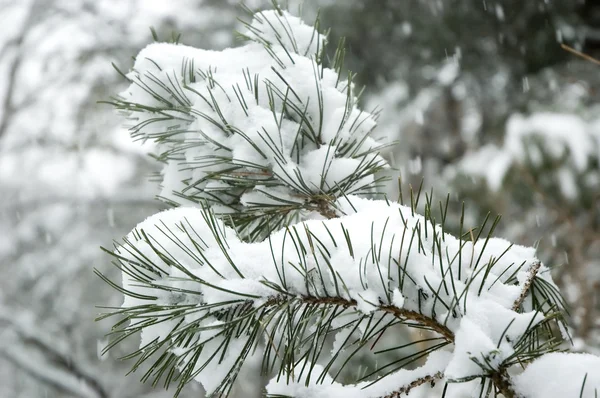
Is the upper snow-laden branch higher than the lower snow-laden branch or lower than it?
higher

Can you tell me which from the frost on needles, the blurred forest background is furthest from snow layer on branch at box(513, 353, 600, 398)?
the blurred forest background

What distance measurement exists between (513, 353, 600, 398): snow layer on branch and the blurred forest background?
105 inches

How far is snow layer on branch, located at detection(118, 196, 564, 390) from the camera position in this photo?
1.53 feet

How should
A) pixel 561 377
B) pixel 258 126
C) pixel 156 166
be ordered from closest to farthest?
pixel 561 377, pixel 258 126, pixel 156 166

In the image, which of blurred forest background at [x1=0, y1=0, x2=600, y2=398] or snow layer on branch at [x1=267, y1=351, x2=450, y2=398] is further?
blurred forest background at [x1=0, y1=0, x2=600, y2=398]

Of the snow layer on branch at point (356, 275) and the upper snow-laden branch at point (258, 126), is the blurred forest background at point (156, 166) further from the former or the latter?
the snow layer on branch at point (356, 275)

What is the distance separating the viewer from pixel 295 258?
54 centimetres

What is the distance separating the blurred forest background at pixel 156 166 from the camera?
3277 millimetres

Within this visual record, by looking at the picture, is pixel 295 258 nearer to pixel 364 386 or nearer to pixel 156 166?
pixel 364 386

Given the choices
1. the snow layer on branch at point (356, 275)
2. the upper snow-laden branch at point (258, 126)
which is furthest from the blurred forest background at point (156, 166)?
the snow layer on branch at point (356, 275)

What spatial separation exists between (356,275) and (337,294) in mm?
30

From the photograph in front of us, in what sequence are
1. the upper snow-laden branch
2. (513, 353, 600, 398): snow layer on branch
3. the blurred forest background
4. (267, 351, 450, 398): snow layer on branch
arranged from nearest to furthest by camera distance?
(513, 353, 600, 398): snow layer on branch, (267, 351, 450, 398): snow layer on branch, the upper snow-laden branch, the blurred forest background

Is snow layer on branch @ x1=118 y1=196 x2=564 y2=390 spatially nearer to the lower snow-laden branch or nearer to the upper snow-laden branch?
the lower snow-laden branch

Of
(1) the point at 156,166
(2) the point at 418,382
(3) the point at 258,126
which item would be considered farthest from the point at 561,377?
(1) the point at 156,166
